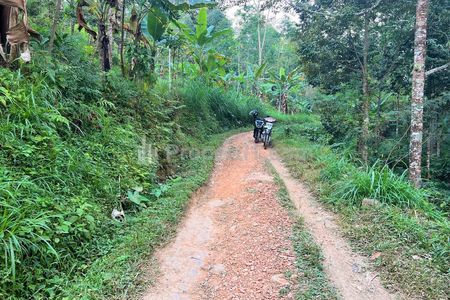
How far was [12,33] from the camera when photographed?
5.34 m

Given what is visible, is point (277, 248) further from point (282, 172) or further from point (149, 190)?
point (282, 172)

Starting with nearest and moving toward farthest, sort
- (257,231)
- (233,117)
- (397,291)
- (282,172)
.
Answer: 1. (397,291)
2. (257,231)
3. (282,172)
4. (233,117)

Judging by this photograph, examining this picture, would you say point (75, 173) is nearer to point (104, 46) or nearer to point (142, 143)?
point (142, 143)

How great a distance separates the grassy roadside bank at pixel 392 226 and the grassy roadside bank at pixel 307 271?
64cm

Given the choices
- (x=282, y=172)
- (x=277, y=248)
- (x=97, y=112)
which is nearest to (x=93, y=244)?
(x=277, y=248)

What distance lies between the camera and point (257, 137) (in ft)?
39.3

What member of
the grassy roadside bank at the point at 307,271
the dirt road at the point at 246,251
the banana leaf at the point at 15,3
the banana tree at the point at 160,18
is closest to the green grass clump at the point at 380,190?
the dirt road at the point at 246,251

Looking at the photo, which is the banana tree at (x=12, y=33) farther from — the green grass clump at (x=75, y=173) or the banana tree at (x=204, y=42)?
the banana tree at (x=204, y=42)

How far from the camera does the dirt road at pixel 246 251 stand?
3.39 meters

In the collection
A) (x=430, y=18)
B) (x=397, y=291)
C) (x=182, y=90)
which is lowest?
(x=397, y=291)

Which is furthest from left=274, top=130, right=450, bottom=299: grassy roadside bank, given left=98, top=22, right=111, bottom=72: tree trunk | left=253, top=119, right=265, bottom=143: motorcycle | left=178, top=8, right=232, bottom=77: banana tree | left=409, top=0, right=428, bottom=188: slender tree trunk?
left=178, top=8, right=232, bottom=77: banana tree

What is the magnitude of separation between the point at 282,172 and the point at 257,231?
3.35m

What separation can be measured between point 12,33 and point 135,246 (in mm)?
4219

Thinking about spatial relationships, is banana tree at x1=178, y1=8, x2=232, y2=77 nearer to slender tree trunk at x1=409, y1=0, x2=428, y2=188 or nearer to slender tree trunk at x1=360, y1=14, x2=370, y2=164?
slender tree trunk at x1=360, y1=14, x2=370, y2=164
